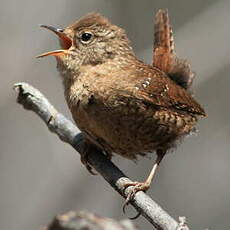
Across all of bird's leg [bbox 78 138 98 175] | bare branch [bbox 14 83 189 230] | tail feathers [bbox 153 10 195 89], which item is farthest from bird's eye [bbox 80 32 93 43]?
tail feathers [bbox 153 10 195 89]

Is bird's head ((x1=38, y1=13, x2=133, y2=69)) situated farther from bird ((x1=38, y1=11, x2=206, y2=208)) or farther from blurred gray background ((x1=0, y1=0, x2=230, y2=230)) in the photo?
blurred gray background ((x1=0, y1=0, x2=230, y2=230))

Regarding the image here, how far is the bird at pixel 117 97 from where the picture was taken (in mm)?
2908

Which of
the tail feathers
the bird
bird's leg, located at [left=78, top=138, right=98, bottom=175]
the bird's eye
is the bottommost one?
bird's leg, located at [left=78, top=138, right=98, bottom=175]

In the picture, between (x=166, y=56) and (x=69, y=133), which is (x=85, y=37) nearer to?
(x=69, y=133)

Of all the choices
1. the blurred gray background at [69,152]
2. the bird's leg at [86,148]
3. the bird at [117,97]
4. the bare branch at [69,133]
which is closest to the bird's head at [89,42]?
the bird at [117,97]

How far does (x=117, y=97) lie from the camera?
2.95m

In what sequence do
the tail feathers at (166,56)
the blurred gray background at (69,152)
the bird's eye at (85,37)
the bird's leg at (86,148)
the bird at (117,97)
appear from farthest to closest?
the blurred gray background at (69,152)
the tail feathers at (166,56)
the bird's eye at (85,37)
the bird's leg at (86,148)
the bird at (117,97)

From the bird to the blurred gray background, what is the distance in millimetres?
1760

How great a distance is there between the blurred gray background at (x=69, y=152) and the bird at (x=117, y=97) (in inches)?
69.3

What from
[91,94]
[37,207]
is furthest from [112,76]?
[37,207]

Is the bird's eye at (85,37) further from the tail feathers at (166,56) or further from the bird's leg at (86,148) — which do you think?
the tail feathers at (166,56)

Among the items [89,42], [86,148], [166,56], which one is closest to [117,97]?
[86,148]

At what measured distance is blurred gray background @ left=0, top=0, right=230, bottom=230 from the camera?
16.8 ft

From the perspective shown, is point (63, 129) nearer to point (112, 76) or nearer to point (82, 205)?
point (112, 76)
